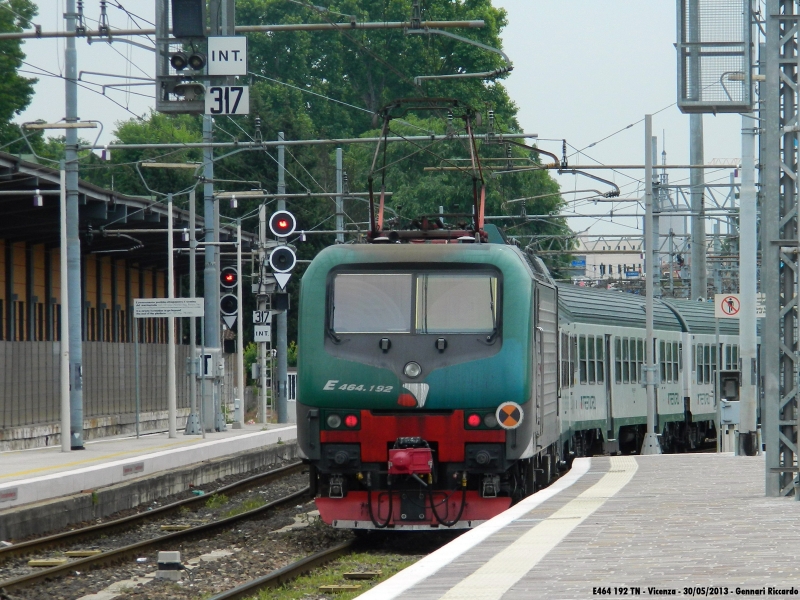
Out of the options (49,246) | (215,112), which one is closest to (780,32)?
(215,112)

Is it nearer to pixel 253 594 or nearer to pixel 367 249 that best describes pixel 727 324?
pixel 367 249

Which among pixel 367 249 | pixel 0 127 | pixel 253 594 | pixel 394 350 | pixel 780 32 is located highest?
pixel 0 127

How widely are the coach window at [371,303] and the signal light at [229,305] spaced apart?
20.2 m

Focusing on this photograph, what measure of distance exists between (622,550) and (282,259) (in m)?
23.4

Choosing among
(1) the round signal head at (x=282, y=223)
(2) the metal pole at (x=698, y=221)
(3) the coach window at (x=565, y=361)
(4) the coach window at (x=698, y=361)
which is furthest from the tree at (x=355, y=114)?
(3) the coach window at (x=565, y=361)

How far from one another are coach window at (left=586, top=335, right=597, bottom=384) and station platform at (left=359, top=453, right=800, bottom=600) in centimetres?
1010

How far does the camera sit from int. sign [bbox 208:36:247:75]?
1814cm

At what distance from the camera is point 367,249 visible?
14469 millimetres

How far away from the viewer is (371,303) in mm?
14359

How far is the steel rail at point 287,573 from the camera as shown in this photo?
37.8ft

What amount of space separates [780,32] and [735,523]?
443 centimetres

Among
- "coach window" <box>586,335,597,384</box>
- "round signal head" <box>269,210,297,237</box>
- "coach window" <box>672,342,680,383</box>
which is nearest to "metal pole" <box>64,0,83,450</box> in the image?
"round signal head" <box>269,210,297,237</box>

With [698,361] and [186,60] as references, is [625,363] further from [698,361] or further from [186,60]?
[186,60]

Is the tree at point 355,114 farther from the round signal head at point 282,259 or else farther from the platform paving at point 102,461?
the platform paving at point 102,461
